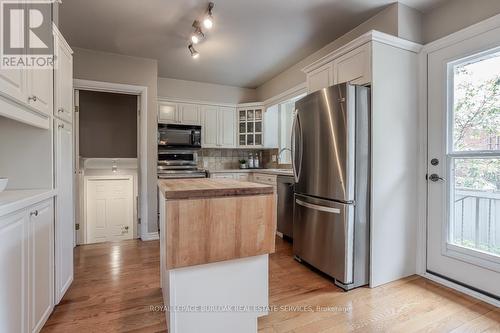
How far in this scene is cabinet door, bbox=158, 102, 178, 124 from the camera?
13.7 feet

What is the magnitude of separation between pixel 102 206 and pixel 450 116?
4.84 m

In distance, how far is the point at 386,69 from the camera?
2232 millimetres

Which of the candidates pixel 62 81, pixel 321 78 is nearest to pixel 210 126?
pixel 321 78

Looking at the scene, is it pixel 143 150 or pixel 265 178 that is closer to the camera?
pixel 143 150

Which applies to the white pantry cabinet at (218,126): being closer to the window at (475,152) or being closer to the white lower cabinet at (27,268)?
the white lower cabinet at (27,268)

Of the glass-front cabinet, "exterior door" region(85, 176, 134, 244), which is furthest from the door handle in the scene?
"exterior door" region(85, 176, 134, 244)

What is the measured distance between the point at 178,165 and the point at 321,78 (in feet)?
8.70

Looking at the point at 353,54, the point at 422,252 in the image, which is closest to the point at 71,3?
the point at 353,54

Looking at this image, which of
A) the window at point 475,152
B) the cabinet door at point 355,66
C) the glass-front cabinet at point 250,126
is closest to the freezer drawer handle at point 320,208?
the window at point 475,152

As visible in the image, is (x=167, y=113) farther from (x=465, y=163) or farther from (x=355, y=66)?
(x=465, y=163)

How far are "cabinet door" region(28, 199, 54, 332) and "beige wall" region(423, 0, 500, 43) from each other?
11.3 feet

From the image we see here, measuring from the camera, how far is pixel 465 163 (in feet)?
7.02

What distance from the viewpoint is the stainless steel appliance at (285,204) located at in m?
3.27

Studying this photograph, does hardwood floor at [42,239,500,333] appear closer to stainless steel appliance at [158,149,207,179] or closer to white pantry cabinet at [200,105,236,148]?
stainless steel appliance at [158,149,207,179]
